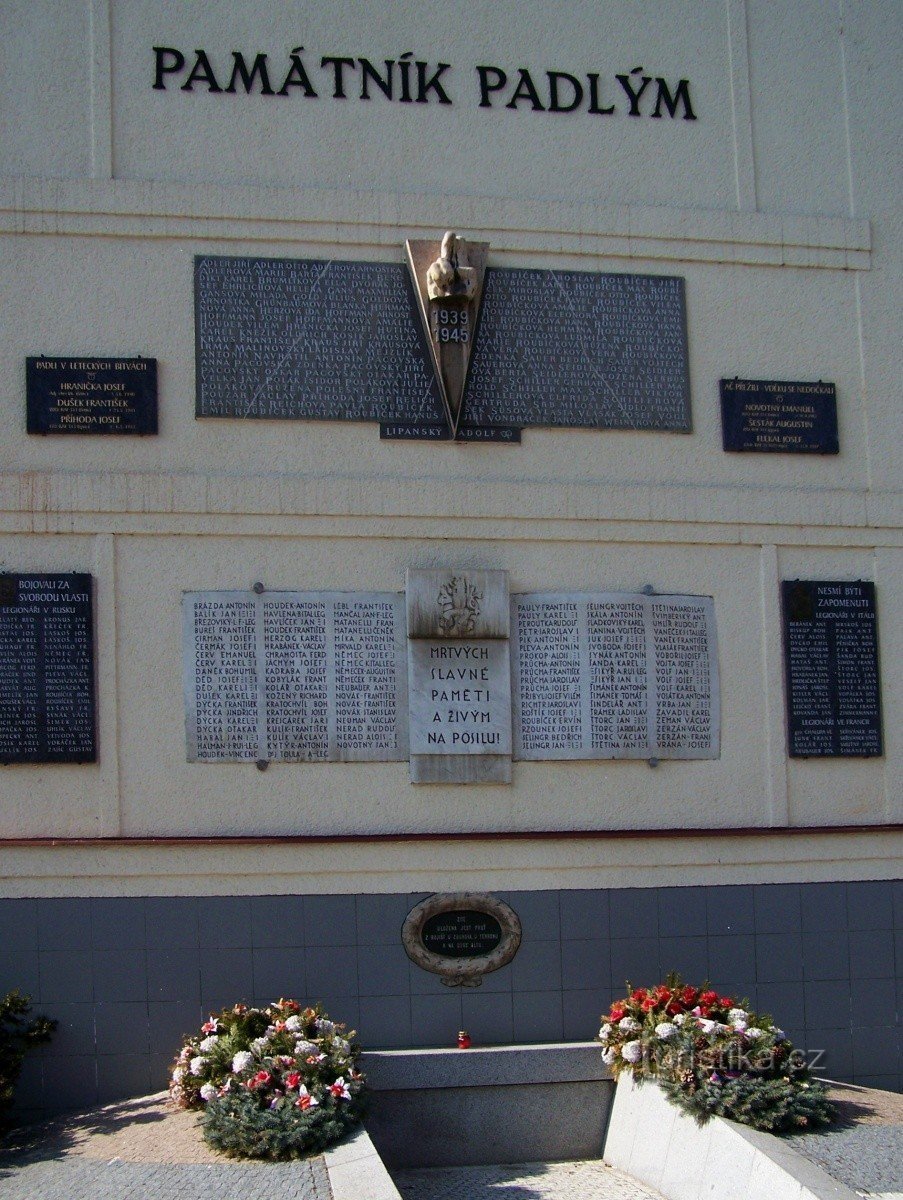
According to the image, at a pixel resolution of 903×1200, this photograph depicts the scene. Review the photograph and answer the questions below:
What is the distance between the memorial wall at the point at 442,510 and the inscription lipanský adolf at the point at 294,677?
3 centimetres

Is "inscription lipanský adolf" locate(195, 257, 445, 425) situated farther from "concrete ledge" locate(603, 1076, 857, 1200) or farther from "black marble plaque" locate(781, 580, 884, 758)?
"concrete ledge" locate(603, 1076, 857, 1200)

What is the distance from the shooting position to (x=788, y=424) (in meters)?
10.1

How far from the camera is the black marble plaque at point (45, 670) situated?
29.5 feet

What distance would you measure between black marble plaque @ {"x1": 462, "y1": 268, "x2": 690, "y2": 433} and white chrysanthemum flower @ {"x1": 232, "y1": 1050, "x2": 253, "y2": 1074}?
4201mm

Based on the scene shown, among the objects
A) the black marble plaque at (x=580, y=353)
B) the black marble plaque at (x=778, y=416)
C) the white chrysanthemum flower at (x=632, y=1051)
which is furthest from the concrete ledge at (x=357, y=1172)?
the black marble plaque at (x=778, y=416)

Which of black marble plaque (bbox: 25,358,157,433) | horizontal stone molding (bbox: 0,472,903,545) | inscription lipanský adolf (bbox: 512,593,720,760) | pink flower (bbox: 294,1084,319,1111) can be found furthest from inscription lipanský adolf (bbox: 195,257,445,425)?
pink flower (bbox: 294,1084,319,1111)

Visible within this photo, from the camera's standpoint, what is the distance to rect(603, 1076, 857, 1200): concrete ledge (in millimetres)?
7105

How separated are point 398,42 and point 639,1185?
24.5 ft

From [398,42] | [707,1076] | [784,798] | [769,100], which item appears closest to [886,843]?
[784,798]

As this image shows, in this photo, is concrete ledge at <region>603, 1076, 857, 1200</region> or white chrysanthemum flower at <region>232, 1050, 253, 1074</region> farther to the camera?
white chrysanthemum flower at <region>232, 1050, 253, 1074</region>

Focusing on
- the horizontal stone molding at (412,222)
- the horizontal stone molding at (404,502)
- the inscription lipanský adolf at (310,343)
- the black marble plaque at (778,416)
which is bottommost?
the horizontal stone molding at (404,502)

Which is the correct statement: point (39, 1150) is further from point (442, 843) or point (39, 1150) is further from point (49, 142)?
point (49, 142)

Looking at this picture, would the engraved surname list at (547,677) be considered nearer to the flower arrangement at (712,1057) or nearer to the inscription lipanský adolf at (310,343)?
the inscription lipanský adolf at (310,343)

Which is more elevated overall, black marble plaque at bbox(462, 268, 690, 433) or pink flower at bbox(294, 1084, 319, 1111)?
black marble plaque at bbox(462, 268, 690, 433)
